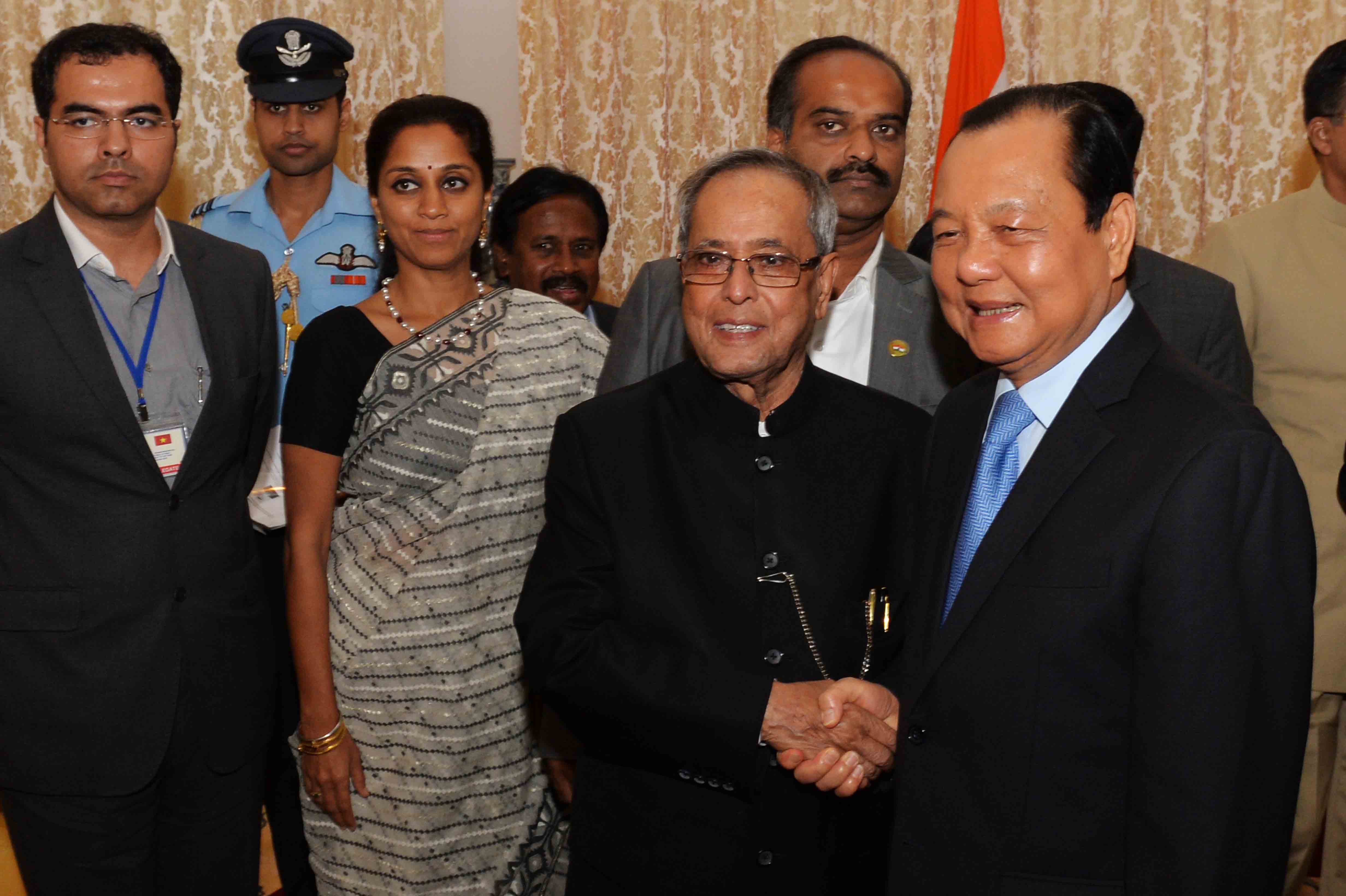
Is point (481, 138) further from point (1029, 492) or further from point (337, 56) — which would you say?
point (1029, 492)

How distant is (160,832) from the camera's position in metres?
2.29

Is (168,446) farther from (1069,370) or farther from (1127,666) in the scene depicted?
(1127,666)

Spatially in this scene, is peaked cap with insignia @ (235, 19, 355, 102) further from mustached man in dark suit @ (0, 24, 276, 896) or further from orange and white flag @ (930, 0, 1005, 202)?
orange and white flag @ (930, 0, 1005, 202)

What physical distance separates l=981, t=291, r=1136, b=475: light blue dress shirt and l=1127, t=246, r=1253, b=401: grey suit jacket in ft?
2.52

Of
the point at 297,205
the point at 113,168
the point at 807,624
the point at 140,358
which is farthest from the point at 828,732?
the point at 297,205

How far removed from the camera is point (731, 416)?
173cm

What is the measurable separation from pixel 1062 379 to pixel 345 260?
7.15ft

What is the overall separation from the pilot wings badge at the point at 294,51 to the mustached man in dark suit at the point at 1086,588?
232 cm

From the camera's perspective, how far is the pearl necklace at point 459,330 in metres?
2.27

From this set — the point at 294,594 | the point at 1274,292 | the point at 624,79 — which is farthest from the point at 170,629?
the point at 624,79

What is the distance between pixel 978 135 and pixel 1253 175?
3.84 m

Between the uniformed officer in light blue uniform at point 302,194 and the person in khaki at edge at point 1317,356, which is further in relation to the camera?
the uniformed officer in light blue uniform at point 302,194

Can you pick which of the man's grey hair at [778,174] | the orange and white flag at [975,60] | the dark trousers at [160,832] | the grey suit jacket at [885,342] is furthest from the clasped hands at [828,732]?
the orange and white flag at [975,60]

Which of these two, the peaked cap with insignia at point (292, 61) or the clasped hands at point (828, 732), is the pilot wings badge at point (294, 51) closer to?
the peaked cap with insignia at point (292, 61)
